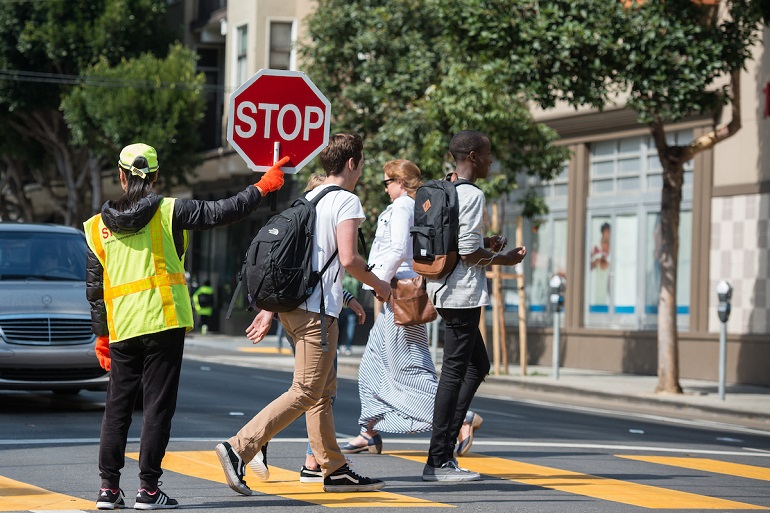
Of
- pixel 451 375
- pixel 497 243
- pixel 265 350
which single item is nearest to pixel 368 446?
pixel 451 375

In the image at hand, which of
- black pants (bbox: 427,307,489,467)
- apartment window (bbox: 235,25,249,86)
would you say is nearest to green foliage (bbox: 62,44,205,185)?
apartment window (bbox: 235,25,249,86)

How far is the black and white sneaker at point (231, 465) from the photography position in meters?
7.20

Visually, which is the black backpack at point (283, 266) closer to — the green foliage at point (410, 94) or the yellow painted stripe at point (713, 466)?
the yellow painted stripe at point (713, 466)

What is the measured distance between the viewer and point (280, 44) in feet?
115

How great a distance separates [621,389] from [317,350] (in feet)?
40.0

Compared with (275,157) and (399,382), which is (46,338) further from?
(275,157)

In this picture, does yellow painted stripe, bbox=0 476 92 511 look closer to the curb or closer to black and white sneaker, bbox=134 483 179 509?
black and white sneaker, bbox=134 483 179 509

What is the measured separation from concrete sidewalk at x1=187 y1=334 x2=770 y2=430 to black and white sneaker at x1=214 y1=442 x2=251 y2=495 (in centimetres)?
884

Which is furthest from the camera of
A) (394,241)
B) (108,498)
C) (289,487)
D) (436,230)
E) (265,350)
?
(265,350)

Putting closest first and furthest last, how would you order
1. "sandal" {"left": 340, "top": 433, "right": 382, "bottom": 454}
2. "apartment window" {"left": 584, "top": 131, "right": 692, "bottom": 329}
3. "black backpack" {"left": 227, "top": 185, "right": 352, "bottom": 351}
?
"black backpack" {"left": 227, "top": 185, "right": 352, "bottom": 351}, "sandal" {"left": 340, "top": 433, "right": 382, "bottom": 454}, "apartment window" {"left": 584, "top": 131, "right": 692, "bottom": 329}

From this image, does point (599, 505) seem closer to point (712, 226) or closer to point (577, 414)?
point (577, 414)

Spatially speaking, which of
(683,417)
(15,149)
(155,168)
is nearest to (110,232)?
(155,168)

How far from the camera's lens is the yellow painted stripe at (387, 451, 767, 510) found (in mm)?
7702

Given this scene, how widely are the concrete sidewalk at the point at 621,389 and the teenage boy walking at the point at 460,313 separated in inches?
294
